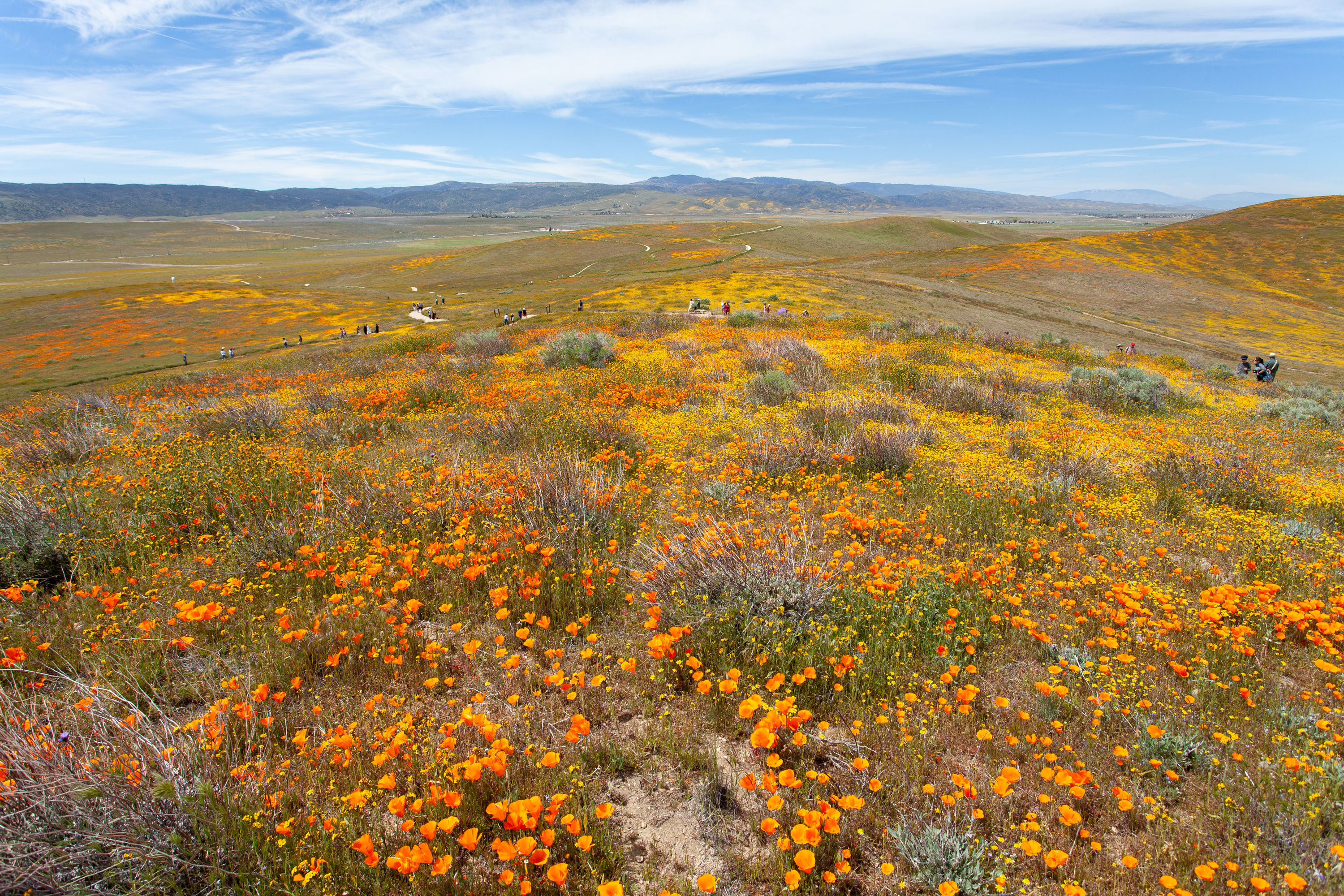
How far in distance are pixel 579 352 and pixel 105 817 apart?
1318 cm

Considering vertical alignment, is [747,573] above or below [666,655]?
above

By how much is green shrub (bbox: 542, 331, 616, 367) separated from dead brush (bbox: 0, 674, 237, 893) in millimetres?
12568

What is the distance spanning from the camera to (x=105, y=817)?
2250 mm

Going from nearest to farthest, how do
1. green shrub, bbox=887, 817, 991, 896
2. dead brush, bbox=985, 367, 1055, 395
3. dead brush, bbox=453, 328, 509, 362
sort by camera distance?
green shrub, bbox=887, 817, 991, 896 → dead brush, bbox=985, 367, 1055, 395 → dead brush, bbox=453, 328, 509, 362

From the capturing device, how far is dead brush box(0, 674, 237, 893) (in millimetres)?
2092

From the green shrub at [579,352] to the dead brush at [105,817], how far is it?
12568 millimetres

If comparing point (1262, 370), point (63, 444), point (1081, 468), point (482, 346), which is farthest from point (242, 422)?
point (1262, 370)

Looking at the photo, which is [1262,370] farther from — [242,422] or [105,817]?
[242,422]

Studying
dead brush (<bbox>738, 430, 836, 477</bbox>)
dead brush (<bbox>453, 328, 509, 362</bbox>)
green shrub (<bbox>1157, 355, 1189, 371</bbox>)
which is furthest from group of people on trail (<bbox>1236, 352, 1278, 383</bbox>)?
dead brush (<bbox>453, 328, 509, 362</bbox>)

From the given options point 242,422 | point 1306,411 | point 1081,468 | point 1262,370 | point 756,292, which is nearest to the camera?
point 1081,468

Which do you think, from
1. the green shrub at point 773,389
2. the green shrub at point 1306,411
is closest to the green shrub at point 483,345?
the green shrub at point 773,389

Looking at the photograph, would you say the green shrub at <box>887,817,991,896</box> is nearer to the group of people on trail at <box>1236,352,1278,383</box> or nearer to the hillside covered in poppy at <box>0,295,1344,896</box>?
the hillside covered in poppy at <box>0,295,1344,896</box>

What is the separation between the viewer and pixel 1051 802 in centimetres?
279

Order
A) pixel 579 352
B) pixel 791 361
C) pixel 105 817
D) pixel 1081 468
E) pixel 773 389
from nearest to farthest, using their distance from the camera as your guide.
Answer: pixel 105 817, pixel 1081 468, pixel 773 389, pixel 791 361, pixel 579 352
